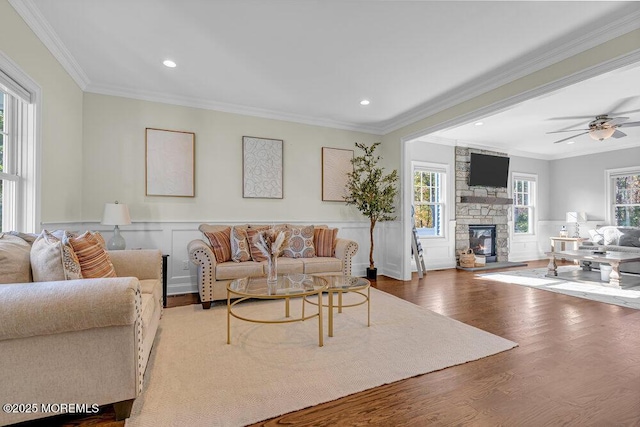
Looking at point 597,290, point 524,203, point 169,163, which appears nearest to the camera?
point 169,163

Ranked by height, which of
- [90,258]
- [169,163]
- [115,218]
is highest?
[169,163]

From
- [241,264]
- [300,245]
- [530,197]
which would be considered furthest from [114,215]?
[530,197]

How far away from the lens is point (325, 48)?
2891 mm

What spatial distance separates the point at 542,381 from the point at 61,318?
2.69 m

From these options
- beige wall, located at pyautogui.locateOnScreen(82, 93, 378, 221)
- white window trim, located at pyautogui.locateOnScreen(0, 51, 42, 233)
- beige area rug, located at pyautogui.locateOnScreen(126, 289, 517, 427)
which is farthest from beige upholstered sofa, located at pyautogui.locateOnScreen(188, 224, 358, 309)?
white window trim, located at pyautogui.locateOnScreen(0, 51, 42, 233)

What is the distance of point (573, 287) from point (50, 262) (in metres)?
5.97

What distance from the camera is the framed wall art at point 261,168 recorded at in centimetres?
444

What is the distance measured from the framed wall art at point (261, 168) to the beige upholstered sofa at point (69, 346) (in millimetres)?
3038

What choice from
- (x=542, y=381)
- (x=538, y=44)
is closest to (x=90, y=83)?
(x=538, y=44)

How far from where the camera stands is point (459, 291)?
166 inches

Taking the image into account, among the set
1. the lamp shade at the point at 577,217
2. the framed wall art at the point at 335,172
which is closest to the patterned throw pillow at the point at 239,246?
the framed wall art at the point at 335,172

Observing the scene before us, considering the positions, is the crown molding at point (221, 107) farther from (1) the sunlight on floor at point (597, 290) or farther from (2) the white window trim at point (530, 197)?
(2) the white window trim at point (530, 197)

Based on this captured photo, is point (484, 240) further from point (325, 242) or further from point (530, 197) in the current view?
point (325, 242)

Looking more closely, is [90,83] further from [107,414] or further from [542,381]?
[542,381]
